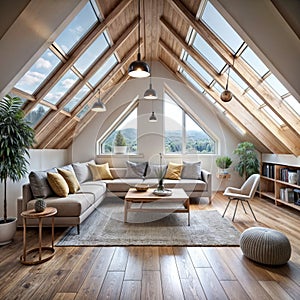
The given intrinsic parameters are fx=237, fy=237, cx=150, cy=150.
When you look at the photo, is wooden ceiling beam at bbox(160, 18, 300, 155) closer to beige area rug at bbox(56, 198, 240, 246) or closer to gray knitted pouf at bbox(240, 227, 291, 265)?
beige area rug at bbox(56, 198, 240, 246)

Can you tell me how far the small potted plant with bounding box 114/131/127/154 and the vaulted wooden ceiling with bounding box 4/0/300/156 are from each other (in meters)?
1.03

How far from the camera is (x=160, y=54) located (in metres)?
6.19

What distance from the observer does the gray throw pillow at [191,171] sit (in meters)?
5.78

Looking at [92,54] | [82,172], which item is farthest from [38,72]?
[82,172]

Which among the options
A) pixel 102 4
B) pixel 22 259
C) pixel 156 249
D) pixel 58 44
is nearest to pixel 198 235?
pixel 156 249

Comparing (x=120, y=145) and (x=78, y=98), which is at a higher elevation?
(x=78, y=98)

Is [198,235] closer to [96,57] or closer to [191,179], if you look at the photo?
[191,179]

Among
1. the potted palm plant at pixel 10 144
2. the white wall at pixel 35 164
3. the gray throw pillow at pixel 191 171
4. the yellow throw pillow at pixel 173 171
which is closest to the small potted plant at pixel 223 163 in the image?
the gray throw pillow at pixel 191 171

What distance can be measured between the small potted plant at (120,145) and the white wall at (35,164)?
4.71 ft

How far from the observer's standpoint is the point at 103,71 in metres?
5.13

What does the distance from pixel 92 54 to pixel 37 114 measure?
1463 mm

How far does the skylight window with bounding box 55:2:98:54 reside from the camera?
3.27 metres

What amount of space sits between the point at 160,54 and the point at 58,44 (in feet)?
A: 11.2

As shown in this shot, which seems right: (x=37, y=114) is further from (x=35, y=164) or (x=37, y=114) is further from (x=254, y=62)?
(x=254, y=62)
